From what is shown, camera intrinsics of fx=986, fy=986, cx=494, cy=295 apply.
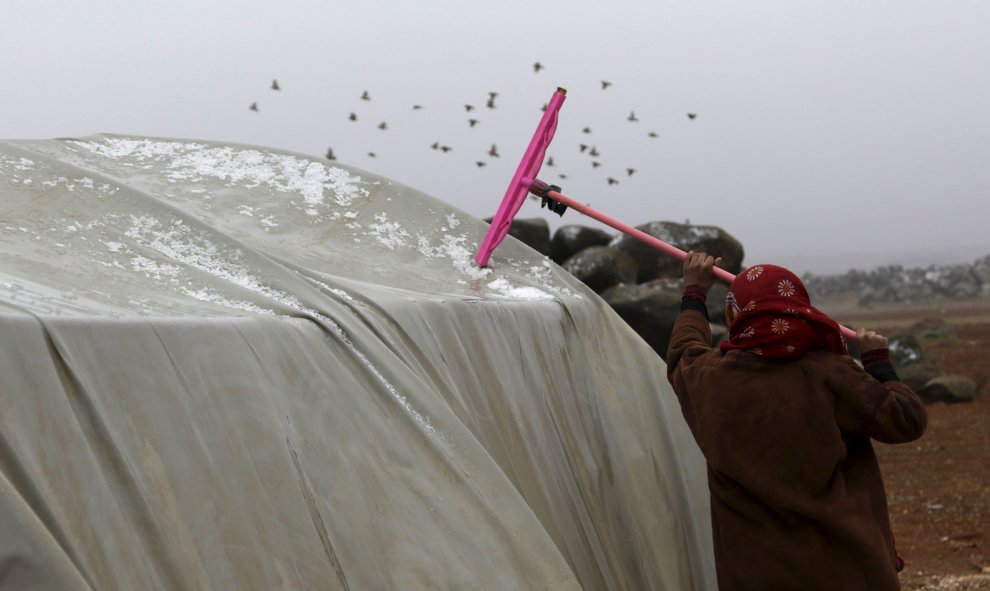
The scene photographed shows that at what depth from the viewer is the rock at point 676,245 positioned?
34.2ft

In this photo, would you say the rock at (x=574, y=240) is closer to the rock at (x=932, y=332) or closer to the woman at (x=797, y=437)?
the woman at (x=797, y=437)

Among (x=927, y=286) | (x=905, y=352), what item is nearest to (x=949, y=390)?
(x=905, y=352)

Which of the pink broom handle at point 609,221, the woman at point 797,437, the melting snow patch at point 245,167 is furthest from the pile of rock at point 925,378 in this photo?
the woman at point 797,437

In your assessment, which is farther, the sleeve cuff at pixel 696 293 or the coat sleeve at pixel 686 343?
the sleeve cuff at pixel 696 293

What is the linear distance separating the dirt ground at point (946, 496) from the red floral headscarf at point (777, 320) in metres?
3.50

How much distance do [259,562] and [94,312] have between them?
1.82 ft

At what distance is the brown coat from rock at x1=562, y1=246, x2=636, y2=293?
7552 millimetres

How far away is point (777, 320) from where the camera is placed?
2.44 m

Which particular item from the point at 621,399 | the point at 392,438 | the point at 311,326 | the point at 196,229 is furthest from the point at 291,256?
the point at 621,399

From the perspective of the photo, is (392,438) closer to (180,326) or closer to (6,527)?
(180,326)

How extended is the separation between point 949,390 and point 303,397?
1210 centimetres

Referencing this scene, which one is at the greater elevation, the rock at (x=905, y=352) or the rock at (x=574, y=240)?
the rock at (x=574, y=240)

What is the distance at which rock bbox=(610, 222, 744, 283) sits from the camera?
1041 centimetres

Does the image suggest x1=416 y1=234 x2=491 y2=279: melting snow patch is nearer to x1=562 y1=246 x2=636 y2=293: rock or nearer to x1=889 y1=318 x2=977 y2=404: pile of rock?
x1=562 y1=246 x2=636 y2=293: rock
